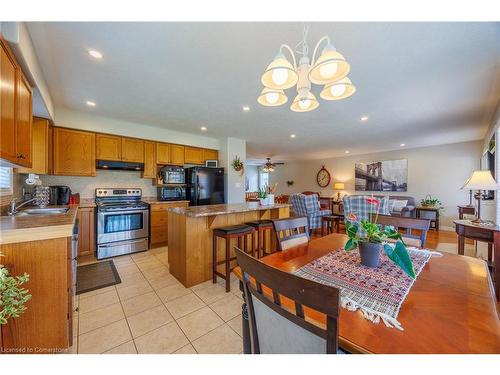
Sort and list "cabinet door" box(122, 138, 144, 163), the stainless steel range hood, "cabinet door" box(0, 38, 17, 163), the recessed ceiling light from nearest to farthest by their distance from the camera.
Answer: "cabinet door" box(0, 38, 17, 163)
the recessed ceiling light
the stainless steel range hood
"cabinet door" box(122, 138, 144, 163)

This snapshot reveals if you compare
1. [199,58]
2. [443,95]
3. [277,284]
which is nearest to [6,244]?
[277,284]

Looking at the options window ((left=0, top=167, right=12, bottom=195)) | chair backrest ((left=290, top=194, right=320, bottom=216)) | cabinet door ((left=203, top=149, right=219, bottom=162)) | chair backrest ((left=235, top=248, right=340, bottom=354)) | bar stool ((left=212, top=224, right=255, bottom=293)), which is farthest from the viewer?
cabinet door ((left=203, top=149, right=219, bottom=162))

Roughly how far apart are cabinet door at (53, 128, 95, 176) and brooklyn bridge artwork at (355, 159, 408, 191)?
25.0ft

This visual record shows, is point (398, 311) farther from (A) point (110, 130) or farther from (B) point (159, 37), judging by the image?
(A) point (110, 130)

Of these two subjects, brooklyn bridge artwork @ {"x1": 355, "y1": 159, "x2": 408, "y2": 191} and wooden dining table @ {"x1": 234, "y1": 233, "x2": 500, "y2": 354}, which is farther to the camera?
brooklyn bridge artwork @ {"x1": 355, "y1": 159, "x2": 408, "y2": 191}

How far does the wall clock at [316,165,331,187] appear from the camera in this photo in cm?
816

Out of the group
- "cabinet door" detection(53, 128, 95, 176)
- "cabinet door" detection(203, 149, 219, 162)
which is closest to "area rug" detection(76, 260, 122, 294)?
"cabinet door" detection(53, 128, 95, 176)

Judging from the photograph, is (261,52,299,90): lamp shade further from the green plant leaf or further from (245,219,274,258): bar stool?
(245,219,274,258): bar stool

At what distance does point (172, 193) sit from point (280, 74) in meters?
3.70

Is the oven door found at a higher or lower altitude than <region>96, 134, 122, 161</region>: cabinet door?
lower

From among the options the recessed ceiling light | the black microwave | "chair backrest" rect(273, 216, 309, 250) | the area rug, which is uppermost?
the recessed ceiling light

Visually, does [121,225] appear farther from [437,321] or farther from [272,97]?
[437,321]
